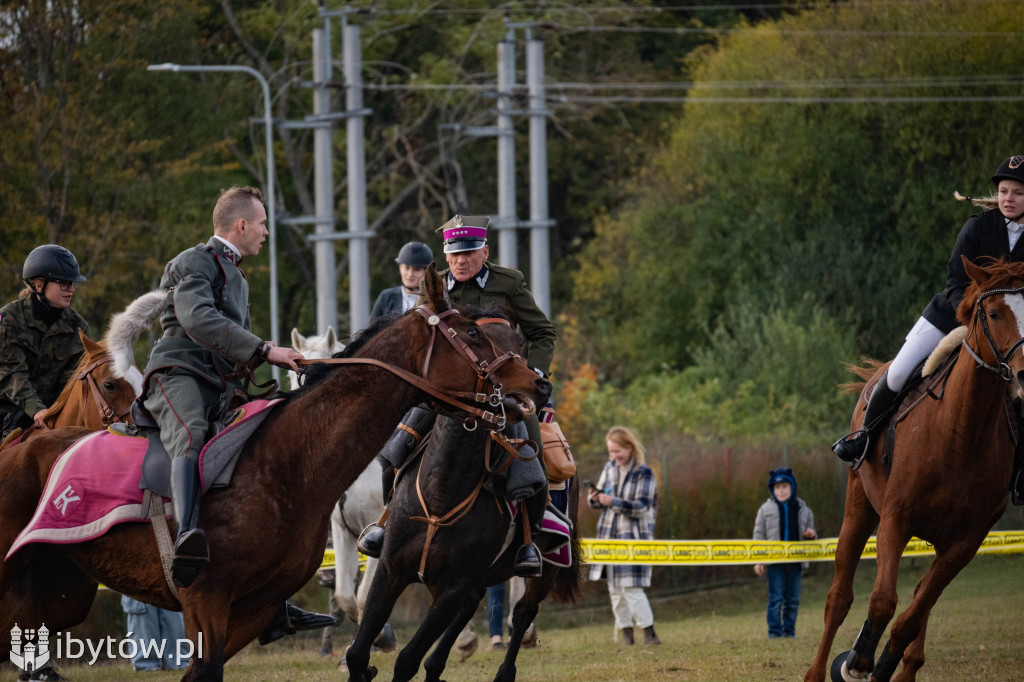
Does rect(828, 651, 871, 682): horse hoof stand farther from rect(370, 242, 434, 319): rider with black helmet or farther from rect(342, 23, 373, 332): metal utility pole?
rect(342, 23, 373, 332): metal utility pole

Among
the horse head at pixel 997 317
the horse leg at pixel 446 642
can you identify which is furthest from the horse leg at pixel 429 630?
the horse head at pixel 997 317

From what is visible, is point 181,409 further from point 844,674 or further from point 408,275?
point 408,275

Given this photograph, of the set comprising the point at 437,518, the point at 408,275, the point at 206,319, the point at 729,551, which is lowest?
the point at 729,551

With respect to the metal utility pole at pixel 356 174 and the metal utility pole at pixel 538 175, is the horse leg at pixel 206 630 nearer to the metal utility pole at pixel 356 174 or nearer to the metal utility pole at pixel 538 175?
the metal utility pole at pixel 356 174

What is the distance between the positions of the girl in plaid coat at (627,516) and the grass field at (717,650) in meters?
0.47

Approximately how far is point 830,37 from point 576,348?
38.9 ft

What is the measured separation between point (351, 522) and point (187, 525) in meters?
4.45

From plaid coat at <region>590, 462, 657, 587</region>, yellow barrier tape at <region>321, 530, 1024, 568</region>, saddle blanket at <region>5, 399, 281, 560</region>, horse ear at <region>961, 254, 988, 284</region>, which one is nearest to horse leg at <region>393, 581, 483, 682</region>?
saddle blanket at <region>5, 399, 281, 560</region>

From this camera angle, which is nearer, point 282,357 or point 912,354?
point 282,357

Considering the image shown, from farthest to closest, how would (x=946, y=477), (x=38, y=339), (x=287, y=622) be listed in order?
(x=38, y=339) < (x=946, y=477) < (x=287, y=622)

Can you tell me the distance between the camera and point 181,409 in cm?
730

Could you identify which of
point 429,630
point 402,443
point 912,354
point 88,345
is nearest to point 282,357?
point 402,443

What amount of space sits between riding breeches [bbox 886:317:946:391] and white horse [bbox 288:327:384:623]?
440cm

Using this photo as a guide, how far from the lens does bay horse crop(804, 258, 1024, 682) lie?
330 inches
